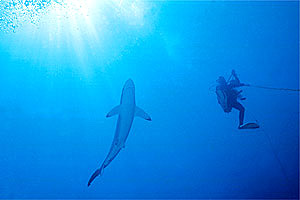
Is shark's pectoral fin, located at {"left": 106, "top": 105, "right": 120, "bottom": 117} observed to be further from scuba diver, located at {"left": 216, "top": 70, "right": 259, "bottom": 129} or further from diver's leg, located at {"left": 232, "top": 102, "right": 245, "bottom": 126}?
diver's leg, located at {"left": 232, "top": 102, "right": 245, "bottom": 126}

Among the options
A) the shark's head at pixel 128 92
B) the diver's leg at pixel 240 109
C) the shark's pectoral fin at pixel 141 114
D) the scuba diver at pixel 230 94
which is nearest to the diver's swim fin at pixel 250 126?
the diver's leg at pixel 240 109

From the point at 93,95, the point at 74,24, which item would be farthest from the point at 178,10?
the point at 93,95

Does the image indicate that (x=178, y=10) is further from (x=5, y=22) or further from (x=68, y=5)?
(x=5, y=22)

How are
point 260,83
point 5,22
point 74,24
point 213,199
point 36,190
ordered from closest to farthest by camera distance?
point 5,22, point 74,24, point 36,190, point 260,83, point 213,199

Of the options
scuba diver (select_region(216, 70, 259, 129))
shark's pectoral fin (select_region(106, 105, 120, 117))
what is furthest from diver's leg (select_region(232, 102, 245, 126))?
shark's pectoral fin (select_region(106, 105, 120, 117))

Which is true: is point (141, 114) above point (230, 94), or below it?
below

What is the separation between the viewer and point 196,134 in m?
4.10

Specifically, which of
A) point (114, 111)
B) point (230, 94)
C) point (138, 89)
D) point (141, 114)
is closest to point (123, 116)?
point (114, 111)

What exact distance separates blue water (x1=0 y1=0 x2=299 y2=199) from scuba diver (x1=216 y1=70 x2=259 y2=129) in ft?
0.32

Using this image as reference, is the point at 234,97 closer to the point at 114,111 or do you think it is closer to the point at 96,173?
the point at 114,111

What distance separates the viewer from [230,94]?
3686 millimetres

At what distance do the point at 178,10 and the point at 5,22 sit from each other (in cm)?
204

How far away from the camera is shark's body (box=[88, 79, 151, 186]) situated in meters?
3.36

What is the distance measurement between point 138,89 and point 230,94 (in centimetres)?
128
